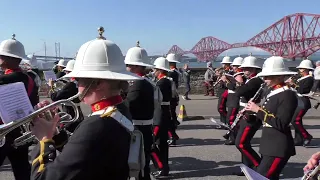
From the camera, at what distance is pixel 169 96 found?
7.21m

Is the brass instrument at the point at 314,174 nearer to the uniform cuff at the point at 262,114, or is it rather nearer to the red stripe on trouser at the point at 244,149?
the uniform cuff at the point at 262,114

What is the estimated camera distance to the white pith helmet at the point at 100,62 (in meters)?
2.19

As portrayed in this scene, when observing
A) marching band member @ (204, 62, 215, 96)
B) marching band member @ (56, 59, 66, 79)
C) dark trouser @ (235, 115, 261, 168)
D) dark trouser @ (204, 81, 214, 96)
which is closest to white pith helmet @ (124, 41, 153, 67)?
dark trouser @ (235, 115, 261, 168)

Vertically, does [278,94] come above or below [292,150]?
above

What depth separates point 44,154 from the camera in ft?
7.20

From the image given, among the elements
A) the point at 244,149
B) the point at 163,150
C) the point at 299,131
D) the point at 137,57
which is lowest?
the point at 299,131

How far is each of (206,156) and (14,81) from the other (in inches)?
160

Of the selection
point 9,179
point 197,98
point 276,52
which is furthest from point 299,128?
point 276,52

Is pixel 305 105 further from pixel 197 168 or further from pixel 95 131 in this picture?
pixel 95 131

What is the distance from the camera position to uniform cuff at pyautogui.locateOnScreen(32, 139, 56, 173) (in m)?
2.18

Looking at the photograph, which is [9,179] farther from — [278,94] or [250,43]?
[250,43]

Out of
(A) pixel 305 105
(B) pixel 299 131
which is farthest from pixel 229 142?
(A) pixel 305 105

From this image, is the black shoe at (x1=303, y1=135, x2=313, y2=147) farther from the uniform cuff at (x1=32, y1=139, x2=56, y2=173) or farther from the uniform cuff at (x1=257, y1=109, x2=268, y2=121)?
the uniform cuff at (x1=32, y1=139, x2=56, y2=173)

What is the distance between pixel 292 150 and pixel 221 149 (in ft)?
11.8
